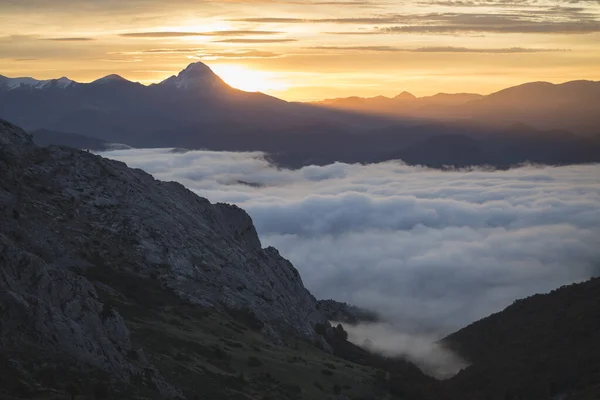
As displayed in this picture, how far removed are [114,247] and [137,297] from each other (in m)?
8.82

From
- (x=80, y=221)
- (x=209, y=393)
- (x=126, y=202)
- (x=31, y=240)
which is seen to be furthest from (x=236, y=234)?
(x=209, y=393)

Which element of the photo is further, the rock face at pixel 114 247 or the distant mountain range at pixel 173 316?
the rock face at pixel 114 247

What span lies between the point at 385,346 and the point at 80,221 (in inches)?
2171

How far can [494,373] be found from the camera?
78062mm

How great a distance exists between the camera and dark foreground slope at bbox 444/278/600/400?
66875mm

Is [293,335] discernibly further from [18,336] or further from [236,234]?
[18,336]

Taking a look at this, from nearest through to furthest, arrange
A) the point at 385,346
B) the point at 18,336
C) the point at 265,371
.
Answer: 1. the point at 18,336
2. the point at 265,371
3. the point at 385,346

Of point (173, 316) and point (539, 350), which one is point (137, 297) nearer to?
point (173, 316)

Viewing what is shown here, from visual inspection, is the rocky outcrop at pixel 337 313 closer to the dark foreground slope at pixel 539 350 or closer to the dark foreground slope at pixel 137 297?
the dark foreground slope at pixel 539 350

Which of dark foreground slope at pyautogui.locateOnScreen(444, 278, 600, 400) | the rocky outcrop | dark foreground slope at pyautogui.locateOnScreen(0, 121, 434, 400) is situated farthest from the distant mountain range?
the rocky outcrop

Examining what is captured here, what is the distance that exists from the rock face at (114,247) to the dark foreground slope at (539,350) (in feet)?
59.5

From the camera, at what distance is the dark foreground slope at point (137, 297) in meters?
35.8

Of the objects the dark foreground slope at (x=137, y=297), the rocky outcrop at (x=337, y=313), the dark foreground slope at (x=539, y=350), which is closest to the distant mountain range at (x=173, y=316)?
the dark foreground slope at (x=137, y=297)

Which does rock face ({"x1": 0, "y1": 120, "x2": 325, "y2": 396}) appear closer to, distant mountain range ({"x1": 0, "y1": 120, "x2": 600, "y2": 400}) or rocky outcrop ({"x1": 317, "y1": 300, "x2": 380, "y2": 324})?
distant mountain range ({"x1": 0, "y1": 120, "x2": 600, "y2": 400})
